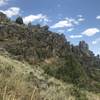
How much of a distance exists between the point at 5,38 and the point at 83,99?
41600 millimetres

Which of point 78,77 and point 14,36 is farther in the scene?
point 14,36

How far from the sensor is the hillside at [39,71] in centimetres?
701

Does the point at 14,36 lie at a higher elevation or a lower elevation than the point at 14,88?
higher

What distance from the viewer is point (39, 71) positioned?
2569 cm

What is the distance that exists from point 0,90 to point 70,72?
26.5m

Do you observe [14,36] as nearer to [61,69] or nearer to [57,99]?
[61,69]

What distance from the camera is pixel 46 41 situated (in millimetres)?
60688

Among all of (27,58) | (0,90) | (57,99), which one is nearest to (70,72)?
(27,58)

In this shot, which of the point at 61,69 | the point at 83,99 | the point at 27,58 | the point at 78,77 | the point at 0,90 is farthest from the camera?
the point at 27,58

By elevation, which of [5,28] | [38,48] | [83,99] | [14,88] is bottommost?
[83,99]

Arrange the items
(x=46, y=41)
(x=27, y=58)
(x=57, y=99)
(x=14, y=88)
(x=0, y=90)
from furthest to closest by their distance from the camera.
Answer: (x=46, y=41), (x=27, y=58), (x=57, y=99), (x=14, y=88), (x=0, y=90)

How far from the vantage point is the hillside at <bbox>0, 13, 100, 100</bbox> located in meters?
7.01

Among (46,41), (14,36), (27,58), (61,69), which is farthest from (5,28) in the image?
(61,69)

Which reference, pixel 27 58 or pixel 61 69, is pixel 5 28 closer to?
pixel 27 58
